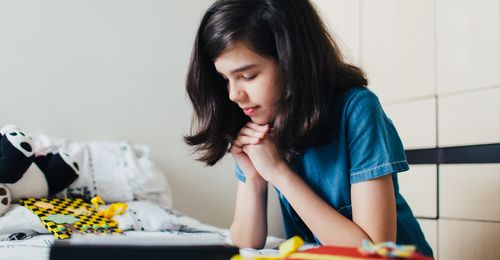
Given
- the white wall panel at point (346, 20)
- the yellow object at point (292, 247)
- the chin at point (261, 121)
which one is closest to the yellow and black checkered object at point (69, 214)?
the chin at point (261, 121)

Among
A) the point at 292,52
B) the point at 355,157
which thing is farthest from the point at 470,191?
the point at 292,52

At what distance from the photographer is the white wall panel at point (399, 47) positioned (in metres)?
1.75

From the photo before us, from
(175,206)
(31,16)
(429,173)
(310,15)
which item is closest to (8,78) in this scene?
(31,16)

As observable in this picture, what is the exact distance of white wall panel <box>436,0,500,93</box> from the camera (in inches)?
58.2

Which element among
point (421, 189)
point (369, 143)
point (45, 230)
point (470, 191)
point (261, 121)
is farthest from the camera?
point (421, 189)

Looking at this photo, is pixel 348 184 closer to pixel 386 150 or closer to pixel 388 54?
pixel 386 150

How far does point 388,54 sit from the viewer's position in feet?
6.33

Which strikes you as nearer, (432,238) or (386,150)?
(386,150)

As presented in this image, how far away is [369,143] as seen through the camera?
3.10ft

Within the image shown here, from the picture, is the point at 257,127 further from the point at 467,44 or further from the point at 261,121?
the point at 467,44

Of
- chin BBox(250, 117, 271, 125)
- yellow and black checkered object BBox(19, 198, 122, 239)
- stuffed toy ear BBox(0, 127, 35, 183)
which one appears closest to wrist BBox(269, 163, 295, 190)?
chin BBox(250, 117, 271, 125)

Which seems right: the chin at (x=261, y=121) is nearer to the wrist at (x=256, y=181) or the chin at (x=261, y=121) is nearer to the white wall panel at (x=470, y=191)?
the wrist at (x=256, y=181)

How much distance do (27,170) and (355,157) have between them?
0.92 m

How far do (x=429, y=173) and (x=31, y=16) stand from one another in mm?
1522
